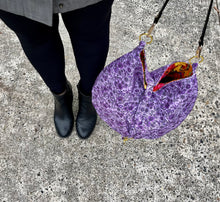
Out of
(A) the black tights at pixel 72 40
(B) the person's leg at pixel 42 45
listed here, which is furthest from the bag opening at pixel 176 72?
(B) the person's leg at pixel 42 45

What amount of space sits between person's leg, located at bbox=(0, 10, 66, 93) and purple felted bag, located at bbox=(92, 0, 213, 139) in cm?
26

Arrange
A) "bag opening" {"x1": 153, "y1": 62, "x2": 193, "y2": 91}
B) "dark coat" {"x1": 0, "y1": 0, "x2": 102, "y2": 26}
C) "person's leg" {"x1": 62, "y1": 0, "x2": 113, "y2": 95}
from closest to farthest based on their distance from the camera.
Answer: "dark coat" {"x1": 0, "y1": 0, "x2": 102, "y2": 26}, "person's leg" {"x1": 62, "y1": 0, "x2": 113, "y2": 95}, "bag opening" {"x1": 153, "y1": 62, "x2": 193, "y2": 91}

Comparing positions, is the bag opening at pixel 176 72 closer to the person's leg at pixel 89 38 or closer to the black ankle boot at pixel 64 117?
the person's leg at pixel 89 38

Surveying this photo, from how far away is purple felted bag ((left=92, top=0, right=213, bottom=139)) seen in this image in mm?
754

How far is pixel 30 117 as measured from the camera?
4.34 feet

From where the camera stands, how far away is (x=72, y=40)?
0.85 m

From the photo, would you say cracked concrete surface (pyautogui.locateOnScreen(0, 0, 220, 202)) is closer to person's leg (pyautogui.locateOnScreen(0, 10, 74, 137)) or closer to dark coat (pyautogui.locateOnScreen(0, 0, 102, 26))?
person's leg (pyautogui.locateOnScreen(0, 10, 74, 137))

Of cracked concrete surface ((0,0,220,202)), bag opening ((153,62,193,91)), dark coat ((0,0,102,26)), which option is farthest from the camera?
cracked concrete surface ((0,0,220,202))

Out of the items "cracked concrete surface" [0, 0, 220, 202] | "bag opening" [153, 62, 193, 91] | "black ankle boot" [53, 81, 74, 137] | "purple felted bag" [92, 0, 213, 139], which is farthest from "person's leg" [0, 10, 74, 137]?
"bag opening" [153, 62, 193, 91]

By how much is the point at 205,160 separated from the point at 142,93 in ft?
2.48

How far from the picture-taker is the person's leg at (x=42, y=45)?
2.30 feet

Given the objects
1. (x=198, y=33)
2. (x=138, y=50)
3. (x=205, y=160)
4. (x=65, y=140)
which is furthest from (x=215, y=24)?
(x=65, y=140)

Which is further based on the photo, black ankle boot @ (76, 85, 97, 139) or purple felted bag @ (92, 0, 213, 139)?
black ankle boot @ (76, 85, 97, 139)

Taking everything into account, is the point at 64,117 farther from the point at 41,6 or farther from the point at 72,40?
the point at 41,6
